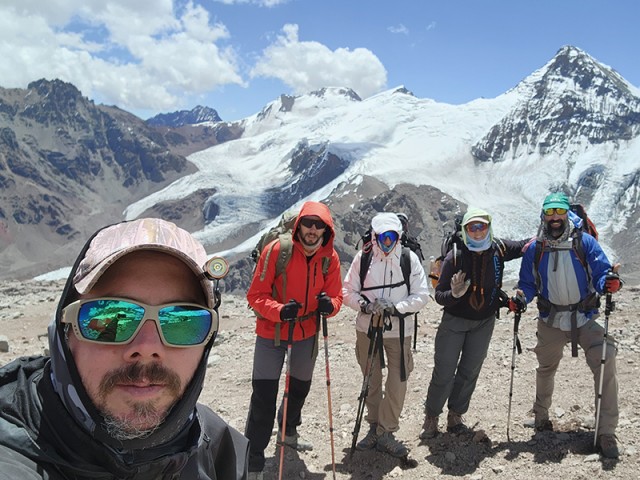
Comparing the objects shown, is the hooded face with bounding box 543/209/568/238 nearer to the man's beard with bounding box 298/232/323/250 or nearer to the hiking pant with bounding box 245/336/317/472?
the man's beard with bounding box 298/232/323/250

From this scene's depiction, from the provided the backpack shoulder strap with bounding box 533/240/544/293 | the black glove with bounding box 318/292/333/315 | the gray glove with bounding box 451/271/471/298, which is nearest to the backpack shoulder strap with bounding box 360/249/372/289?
the black glove with bounding box 318/292/333/315

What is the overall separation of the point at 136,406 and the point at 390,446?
511 cm

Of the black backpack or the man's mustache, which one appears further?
the black backpack

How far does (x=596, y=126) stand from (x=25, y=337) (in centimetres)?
18841

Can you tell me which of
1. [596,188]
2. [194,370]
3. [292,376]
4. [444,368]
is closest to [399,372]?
[444,368]

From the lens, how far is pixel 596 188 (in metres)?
135

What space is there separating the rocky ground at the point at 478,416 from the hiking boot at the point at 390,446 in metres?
0.11

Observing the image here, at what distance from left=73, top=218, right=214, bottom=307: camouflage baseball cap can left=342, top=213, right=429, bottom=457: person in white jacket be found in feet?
14.1

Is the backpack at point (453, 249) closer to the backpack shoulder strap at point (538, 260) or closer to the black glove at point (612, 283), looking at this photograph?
the backpack shoulder strap at point (538, 260)

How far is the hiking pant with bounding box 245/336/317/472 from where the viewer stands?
5781 mm

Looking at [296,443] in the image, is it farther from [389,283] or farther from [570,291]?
[570,291]

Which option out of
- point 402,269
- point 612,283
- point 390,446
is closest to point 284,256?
point 402,269

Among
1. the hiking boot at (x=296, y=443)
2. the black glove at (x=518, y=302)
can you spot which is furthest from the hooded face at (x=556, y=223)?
the hiking boot at (x=296, y=443)

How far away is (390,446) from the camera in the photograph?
6.37 m
